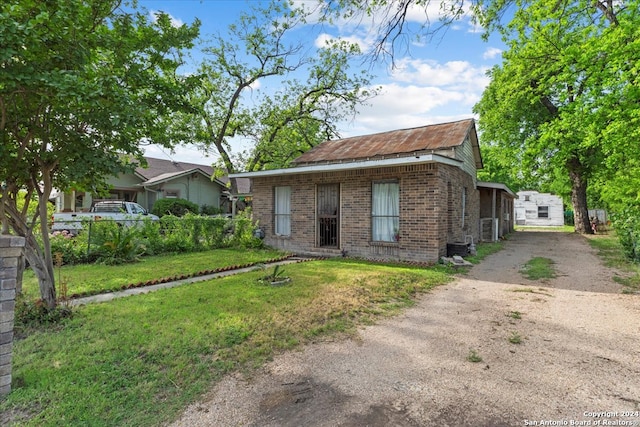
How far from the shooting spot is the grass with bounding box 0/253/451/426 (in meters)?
2.58

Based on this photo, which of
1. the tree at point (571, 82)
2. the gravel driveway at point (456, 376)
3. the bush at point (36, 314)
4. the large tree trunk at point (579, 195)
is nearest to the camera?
the gravel driveway at point (456, 376)

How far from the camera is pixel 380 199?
9820mm

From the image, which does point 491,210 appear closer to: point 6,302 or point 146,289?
point 146,289

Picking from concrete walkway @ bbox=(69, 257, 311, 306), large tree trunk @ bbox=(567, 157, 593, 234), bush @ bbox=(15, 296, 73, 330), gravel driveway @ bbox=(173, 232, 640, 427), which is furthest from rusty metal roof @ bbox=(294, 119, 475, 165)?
large tree trunk @ bbox=(567, 157, 593, 234)

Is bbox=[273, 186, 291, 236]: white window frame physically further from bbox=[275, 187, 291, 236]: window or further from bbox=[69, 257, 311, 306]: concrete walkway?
bbox=[69, 257, 311, 306]: concrete walkway

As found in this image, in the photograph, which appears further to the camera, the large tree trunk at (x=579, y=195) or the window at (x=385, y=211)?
the large tree trunk at (x=579, y=195)

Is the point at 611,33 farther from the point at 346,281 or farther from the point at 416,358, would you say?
the point at 416,358

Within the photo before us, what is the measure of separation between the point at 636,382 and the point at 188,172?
23667 millimetres

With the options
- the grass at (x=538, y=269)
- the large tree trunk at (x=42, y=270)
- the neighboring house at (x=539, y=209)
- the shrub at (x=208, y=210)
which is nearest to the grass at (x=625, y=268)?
the grass at (x=538, y=269)

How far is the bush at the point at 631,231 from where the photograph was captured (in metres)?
8.70

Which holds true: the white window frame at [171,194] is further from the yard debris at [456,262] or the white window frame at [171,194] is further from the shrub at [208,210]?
the yard debris at [456,262]

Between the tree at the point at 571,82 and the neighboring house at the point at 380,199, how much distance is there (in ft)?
11.8

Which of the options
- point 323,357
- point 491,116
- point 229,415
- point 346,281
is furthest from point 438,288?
point 491,116

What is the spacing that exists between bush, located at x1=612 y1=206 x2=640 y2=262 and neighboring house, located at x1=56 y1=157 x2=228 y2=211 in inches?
855
